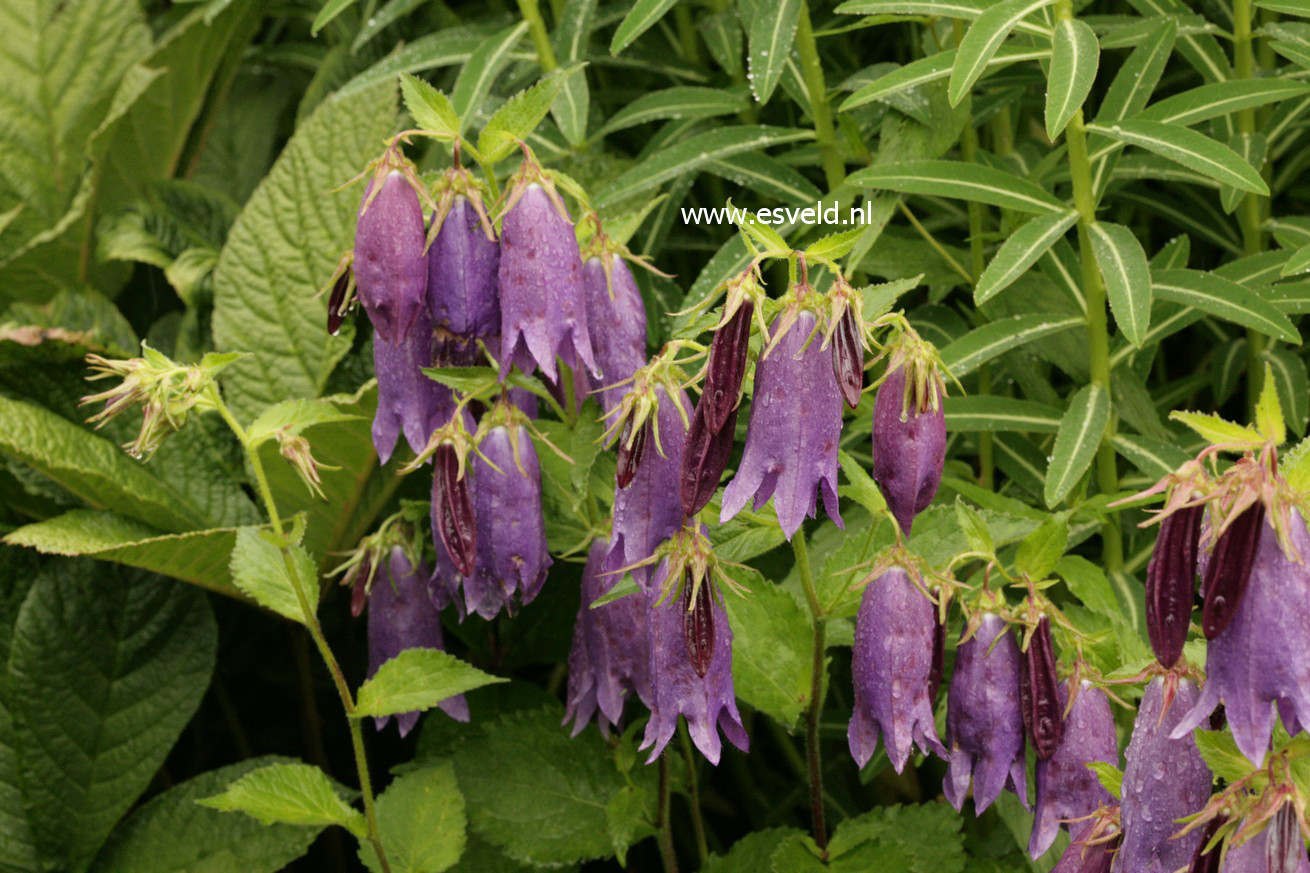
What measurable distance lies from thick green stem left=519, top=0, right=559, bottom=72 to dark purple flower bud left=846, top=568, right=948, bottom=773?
0.85m

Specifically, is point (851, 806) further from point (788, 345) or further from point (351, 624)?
point (788, 345)

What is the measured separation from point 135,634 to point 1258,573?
1310 millimetres

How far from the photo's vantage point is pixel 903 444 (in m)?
0.94

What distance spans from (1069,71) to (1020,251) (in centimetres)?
16

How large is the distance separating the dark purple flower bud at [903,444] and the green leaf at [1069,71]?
11.6 inches

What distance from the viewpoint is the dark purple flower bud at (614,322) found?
1.10 m

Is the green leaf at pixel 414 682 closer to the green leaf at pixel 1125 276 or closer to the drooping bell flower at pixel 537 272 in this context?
the drooping bell flower at pixel 537 272

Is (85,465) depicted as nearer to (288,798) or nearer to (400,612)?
(400,612)

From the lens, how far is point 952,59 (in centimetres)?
125

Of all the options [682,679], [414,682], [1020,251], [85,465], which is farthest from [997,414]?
[85,465]

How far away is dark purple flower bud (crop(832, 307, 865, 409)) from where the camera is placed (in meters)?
0.86

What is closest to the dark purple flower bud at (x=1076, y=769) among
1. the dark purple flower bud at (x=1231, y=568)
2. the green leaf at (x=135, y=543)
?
the dark purple flower bud at (x=1231, y=568)

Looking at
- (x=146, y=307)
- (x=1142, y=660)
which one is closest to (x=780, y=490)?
(x=1142, y=660)

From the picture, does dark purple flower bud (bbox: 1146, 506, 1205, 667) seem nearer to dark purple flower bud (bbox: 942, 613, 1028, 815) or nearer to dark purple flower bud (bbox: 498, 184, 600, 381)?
dark purple flower bud (bbox: 942, 613, 1028, 815)
